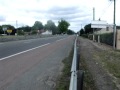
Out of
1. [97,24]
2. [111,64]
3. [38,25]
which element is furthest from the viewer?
[38,25]

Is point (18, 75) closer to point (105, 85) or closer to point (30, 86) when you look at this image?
point (30, 86)

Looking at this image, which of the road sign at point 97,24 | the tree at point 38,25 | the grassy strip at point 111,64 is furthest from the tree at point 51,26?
the grassy strip at point 111,64

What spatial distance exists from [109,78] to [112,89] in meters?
1.83

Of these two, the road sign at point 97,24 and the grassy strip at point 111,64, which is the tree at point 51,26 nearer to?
the road sign at point 97,24

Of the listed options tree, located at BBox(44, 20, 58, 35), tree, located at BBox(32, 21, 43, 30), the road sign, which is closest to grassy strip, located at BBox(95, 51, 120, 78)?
the road sign

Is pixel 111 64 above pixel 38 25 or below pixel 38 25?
below

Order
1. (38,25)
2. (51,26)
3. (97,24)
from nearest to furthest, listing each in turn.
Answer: (97,24)
(51,26)
(38,25)

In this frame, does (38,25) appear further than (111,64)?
Yes

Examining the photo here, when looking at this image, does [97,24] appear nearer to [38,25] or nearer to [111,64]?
[111,64]

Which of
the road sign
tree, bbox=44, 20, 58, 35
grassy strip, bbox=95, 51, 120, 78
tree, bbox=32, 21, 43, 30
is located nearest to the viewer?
grassy strip, bbox=95, 51, 120, 78

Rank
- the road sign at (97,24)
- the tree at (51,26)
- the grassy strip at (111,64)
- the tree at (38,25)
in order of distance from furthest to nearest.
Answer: the tree at (38,25)
the tree at (51,26)
the road sign at (97,24)
the grassy strip at (111,64)

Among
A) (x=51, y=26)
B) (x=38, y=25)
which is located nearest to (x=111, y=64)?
(x=51, y=26)

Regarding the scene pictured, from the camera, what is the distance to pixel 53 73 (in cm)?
994

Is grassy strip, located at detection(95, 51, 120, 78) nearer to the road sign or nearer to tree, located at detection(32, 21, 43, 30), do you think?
the road sign
